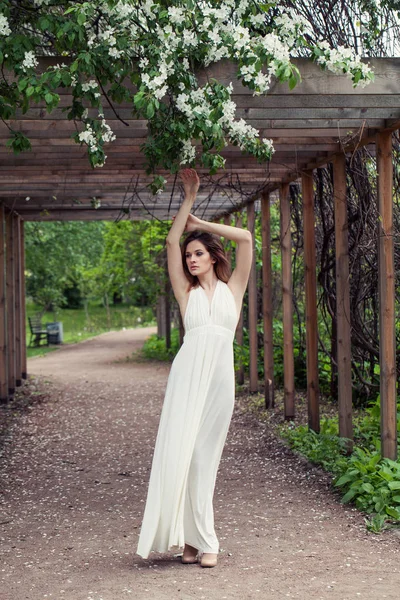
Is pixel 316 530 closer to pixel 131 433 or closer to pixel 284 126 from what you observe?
pixel 284 126

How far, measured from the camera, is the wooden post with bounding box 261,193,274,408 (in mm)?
10586

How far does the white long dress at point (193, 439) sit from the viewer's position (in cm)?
443

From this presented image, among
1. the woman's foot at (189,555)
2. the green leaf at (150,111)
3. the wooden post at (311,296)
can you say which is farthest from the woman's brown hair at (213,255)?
the wooden post at (311,296)

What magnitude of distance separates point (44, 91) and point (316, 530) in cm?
320

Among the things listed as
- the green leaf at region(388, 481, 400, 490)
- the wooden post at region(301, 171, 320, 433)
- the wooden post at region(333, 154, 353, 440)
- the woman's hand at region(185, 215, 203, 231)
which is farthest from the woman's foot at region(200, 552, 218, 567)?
the wooden post at region(301, 171, 320, 433)

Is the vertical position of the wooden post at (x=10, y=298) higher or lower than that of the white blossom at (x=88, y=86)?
lower

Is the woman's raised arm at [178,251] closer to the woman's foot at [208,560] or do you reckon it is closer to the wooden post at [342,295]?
the woman's foot at [208,560]

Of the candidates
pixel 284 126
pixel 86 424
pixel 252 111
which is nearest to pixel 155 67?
pixel 252 111

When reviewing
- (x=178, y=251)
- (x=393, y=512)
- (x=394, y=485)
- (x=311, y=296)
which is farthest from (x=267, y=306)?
(x=178, y=251)

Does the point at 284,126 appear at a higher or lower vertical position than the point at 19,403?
higher

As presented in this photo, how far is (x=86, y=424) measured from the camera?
34.0 feet

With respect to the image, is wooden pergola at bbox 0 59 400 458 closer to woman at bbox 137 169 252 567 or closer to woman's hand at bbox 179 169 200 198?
woman's hand at bbox 179 169 200 198

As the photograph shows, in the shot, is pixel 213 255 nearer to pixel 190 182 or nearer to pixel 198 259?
pixel 198 259

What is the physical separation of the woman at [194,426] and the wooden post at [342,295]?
2812 mm
